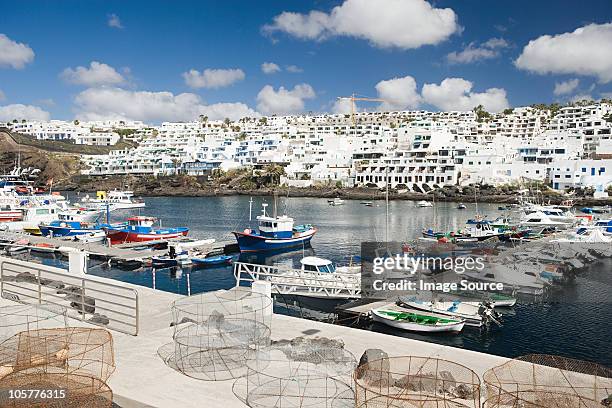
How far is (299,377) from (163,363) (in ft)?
5.32

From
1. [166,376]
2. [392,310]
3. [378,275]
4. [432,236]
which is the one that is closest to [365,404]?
[166,376]

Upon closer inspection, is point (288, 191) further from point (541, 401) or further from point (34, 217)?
point (541, 401)

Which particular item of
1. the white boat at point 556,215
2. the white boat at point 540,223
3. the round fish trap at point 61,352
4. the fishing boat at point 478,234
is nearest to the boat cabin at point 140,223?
the fishing boat at point 478,234

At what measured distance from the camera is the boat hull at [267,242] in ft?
89.2

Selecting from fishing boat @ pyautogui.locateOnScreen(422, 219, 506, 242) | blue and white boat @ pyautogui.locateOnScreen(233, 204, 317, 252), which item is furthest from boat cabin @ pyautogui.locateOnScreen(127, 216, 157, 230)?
fishing boat @ pyautogui.locateOnScreen(422, 219, 506, 242)

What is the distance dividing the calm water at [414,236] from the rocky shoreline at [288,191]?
829 centimetres

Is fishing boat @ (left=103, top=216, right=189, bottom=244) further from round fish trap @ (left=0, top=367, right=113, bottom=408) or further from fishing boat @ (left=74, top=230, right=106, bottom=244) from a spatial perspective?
round fish trap @ (left=0, top=367, right=113, bottom=408)

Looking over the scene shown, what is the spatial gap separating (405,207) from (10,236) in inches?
1426

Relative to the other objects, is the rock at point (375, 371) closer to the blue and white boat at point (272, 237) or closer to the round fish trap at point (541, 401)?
the round fish trap at point (541, 401)

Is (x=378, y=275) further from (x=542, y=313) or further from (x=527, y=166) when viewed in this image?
(x=527, y=166)

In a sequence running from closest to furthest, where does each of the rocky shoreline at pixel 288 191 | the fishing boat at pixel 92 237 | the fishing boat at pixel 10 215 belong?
the fishing boat at pixel 92 237
the fishing boat at pixel 10 215
the rocky shoreline at pixel 288 191

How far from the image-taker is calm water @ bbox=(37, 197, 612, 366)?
12859mm

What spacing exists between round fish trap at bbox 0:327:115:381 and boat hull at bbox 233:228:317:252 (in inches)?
842

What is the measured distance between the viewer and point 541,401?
4.29 meters
